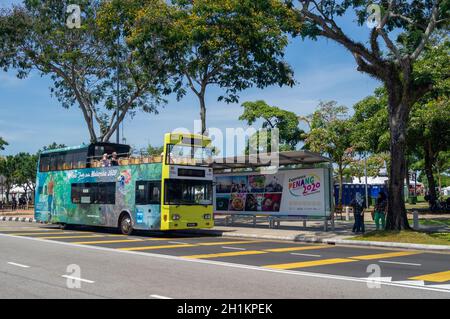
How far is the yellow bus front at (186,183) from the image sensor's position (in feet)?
63.7

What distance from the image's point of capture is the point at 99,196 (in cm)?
2258

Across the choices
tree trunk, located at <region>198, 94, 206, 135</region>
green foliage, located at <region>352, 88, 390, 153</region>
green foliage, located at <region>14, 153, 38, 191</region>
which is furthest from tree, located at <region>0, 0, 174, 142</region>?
green foliage, located at <region>14, 153, 38, 191</region>

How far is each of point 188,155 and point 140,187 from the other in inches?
95.8

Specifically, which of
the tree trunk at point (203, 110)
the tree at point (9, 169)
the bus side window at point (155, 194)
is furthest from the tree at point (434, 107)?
the tree at point (9, 169)

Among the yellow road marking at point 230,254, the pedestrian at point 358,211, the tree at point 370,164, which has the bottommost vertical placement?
the yellow road marking at point 230,254

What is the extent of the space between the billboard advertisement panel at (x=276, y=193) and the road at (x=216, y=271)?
18.2ft

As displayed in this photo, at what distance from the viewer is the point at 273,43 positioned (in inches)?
905

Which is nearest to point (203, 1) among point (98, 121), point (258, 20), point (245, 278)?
point (258, 20)

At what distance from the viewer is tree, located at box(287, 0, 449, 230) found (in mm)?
17516

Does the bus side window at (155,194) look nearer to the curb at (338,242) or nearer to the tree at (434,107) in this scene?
the curb at (338,242)

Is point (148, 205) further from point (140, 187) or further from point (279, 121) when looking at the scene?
point (279, 121)

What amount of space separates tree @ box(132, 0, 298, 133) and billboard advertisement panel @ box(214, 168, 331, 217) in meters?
3.54

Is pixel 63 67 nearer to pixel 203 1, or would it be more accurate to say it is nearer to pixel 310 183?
pixel 203 1
